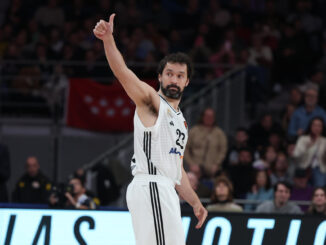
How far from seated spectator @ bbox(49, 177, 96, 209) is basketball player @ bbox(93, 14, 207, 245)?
403 centimetres

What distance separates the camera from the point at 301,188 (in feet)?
44.2

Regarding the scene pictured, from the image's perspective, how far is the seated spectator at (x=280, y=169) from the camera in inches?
552

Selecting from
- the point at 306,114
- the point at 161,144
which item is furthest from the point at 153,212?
the point at 306,114

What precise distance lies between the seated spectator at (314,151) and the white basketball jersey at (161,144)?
287 inches

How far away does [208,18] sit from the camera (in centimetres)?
1905

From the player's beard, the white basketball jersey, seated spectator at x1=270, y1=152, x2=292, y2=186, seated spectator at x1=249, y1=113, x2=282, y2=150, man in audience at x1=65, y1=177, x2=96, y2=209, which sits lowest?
man in audience at x1=65, y1=177, x2=96, y2=209

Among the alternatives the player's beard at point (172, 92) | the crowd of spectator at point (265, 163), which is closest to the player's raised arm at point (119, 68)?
the player's beard at point (172, 92)

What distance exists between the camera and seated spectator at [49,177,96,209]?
11.2 metres

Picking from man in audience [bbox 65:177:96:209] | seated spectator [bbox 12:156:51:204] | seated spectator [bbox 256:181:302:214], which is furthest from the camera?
seated spectator [bbox 12:156:51:204]

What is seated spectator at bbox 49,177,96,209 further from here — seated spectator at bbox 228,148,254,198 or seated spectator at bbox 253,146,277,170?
seated spectator at bbox 253,146,277,170

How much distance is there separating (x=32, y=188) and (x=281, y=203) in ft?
14.2

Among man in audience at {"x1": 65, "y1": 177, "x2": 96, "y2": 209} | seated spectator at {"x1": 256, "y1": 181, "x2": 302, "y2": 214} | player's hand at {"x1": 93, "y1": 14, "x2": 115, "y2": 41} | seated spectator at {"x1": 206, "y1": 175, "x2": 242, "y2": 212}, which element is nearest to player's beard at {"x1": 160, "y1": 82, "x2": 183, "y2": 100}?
player's hand at {"x1": 93, "y1": 14, "x2": 115, "y2": 41}

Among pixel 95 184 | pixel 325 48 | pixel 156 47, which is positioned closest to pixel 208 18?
pixel 156 47

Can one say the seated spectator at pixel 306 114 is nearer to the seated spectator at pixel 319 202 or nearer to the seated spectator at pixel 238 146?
the seated spectator at pixel 238 146
